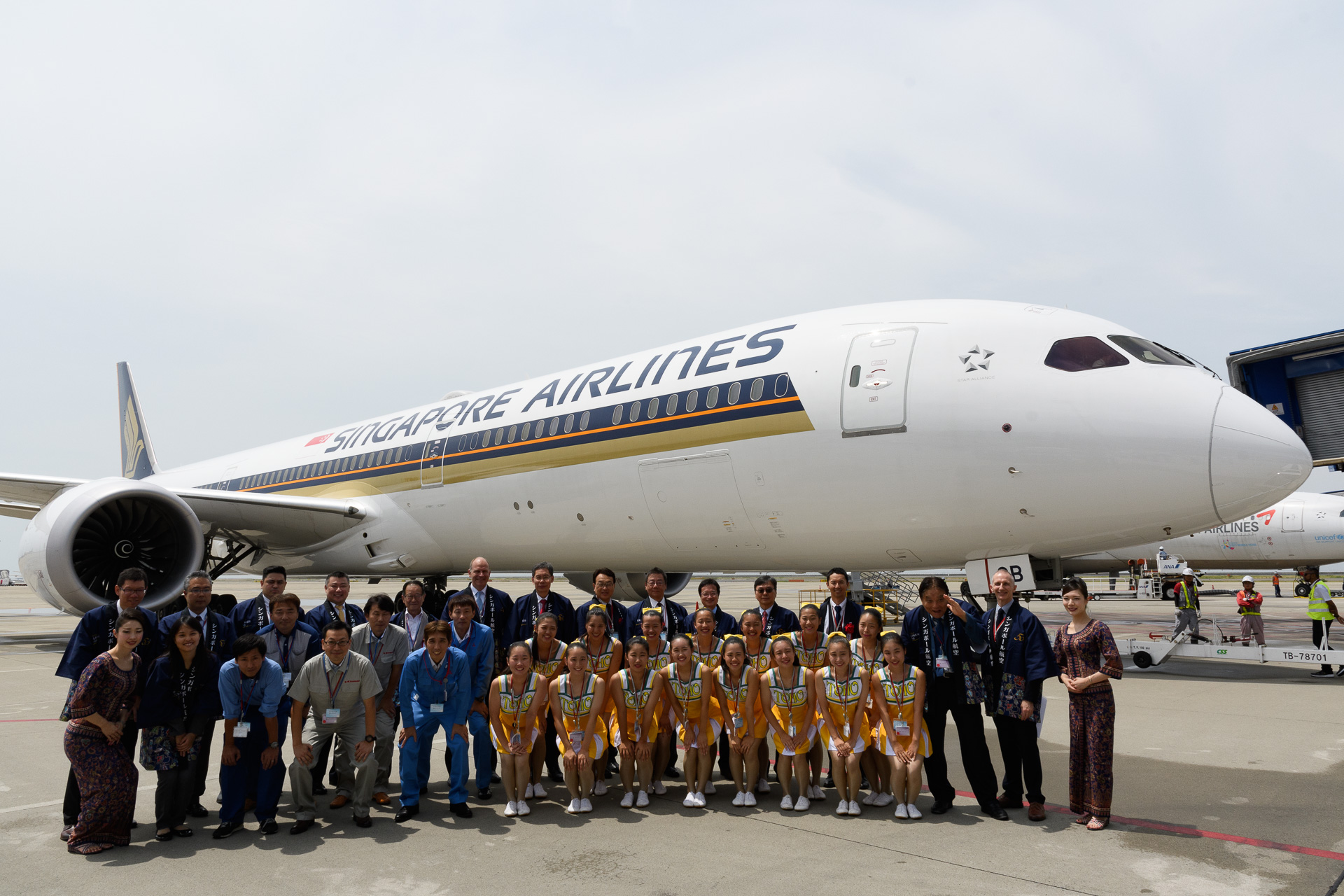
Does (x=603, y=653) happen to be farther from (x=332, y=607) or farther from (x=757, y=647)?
(x=332, y=607)

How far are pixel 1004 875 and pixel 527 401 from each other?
31.1 ft

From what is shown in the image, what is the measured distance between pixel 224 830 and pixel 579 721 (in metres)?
2.13

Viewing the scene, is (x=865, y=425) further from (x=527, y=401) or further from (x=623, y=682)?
(x=527, y=401)

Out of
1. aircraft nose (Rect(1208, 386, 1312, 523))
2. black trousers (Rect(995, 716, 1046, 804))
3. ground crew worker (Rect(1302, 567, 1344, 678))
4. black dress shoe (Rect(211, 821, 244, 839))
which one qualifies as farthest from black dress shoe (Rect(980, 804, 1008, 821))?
ground crew worker (Rect(1302, 567, 1344, 678))

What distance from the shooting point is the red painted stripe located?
4.36 m

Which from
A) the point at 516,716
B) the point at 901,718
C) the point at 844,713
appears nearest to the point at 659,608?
the point at 516,716

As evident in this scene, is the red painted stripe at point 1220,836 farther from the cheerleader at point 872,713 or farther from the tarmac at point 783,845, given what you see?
the cheerleader at point 872,713

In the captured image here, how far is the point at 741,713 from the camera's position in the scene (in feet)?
19.2

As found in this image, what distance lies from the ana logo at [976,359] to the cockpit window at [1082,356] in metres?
0.53

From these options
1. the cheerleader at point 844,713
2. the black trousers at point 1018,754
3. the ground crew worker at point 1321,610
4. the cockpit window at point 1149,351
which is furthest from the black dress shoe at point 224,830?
the ground crew worker at point 1321,610

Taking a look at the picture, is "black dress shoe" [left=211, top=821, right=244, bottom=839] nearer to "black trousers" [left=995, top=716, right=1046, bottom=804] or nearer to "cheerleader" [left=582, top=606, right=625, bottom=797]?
"cheerleader" [left=582, top=606, right=625, bottom=797]

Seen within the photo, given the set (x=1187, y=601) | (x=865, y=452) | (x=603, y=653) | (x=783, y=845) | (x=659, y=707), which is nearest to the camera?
(x=783, y=845)

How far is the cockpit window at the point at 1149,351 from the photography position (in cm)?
823

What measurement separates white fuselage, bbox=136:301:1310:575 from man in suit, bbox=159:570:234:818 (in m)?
5.08
